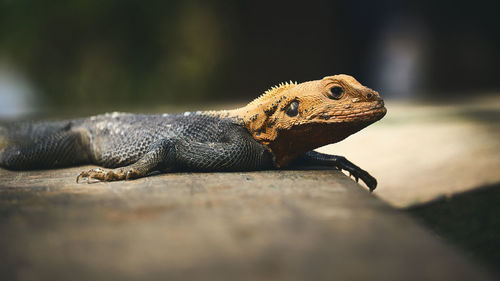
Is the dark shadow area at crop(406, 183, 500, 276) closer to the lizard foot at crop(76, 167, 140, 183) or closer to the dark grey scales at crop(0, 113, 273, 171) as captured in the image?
the dark grey scales at crop(0, 113, 273, 171)

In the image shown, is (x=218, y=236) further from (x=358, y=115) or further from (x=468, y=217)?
(x=468, y=217)

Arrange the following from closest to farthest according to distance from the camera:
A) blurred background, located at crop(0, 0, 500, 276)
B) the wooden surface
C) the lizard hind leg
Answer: the wooden surface → the lizard hind leg → blurred background, located at crop(0, 0, 500, 276)

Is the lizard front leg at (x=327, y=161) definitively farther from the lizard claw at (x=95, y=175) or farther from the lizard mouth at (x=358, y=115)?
the lizard claw at (x=95, y=175)

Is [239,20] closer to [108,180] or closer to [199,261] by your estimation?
[108,180]

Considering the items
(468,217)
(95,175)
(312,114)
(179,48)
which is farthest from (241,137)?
(179,48)

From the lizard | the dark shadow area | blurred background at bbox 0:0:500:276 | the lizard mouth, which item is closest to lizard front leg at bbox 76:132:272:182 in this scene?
the lizard

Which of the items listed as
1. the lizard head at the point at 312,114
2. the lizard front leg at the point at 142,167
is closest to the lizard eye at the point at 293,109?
the lizard head at the point at 312,114

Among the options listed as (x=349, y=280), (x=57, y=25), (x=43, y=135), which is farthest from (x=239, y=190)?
(x=57, y=25)

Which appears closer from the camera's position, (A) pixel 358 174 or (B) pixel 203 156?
(B) pixel 203 156
